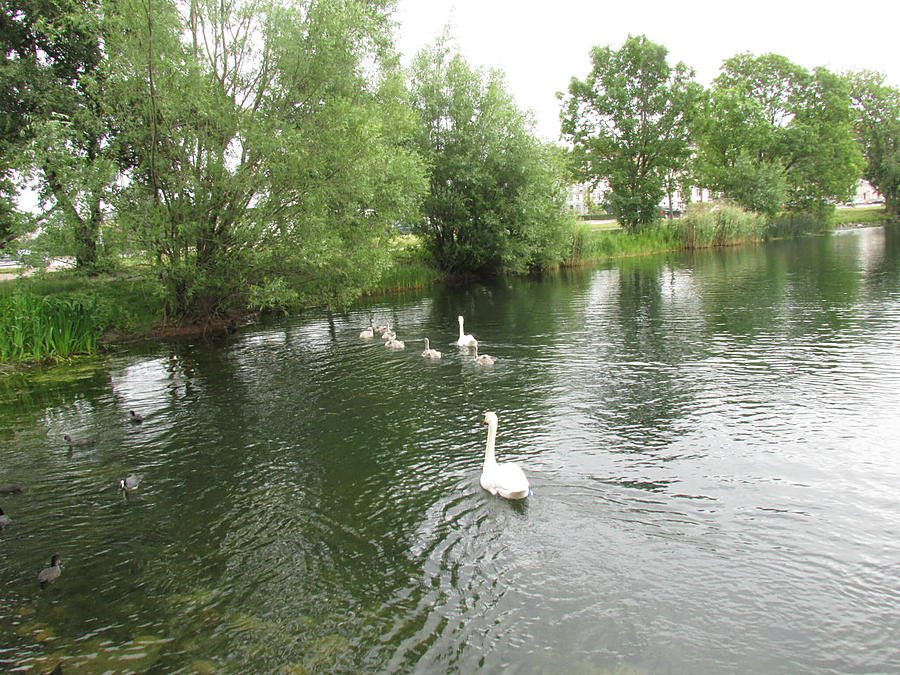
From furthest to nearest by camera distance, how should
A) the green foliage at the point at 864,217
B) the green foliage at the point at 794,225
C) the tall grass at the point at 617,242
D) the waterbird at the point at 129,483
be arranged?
the green foliage at the point at 864,217
the green foliage at the point at 794,225
the tall grass at the point at 617,242
the waterbird at the point at 129,483

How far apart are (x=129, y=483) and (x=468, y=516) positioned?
625 cm

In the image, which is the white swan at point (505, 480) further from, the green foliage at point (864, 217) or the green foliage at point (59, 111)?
the green foliage at point (864, 217)

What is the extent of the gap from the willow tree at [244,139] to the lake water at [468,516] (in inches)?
247

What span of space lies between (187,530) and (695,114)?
68659 mm

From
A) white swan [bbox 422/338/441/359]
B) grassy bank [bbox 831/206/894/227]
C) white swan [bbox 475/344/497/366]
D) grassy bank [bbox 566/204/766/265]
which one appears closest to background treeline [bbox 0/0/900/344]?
white swan [bbox 422/338/441/359]

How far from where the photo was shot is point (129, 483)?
10.4m

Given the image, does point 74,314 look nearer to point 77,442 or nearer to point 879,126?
point 77,442

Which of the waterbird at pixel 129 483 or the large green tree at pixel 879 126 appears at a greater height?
the large green tree at pixel 879 126

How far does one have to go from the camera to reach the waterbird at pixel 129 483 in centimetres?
1029

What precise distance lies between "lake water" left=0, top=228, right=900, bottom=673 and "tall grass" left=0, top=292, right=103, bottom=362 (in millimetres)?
2768

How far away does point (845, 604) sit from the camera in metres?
6.63

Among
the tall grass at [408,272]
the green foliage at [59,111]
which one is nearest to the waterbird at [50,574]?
the green foliage at [59,111]

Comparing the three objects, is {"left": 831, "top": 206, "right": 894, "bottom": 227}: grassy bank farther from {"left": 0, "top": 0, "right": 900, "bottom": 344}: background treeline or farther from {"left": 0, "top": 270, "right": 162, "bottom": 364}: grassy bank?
{"left": 0, "top": 270, "right": 162, "bottom": 364}: grassy bank

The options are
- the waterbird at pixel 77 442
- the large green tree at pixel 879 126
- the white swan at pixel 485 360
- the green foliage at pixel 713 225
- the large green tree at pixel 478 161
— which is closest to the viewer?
the waterbird at pixel 77 442
